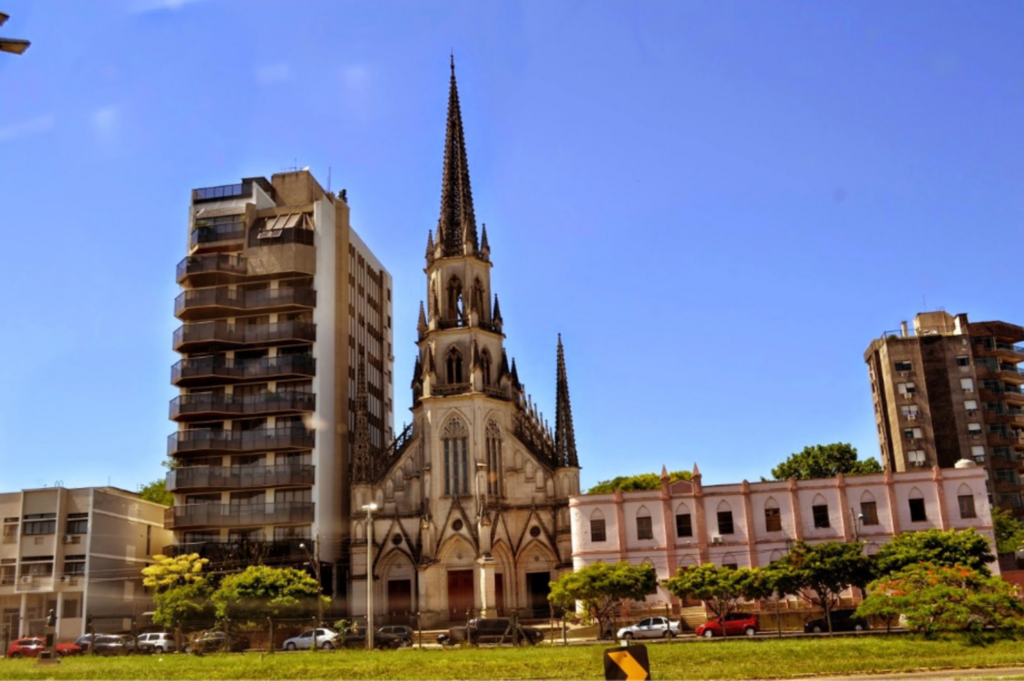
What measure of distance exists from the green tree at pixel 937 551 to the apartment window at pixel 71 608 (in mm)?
49942

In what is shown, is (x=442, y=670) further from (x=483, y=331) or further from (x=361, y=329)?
(x=361, y=329)

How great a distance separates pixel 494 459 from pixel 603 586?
21.8 metres

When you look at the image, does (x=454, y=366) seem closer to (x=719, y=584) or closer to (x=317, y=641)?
(x=317, y=641)

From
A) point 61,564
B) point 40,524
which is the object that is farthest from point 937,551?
point 40,524

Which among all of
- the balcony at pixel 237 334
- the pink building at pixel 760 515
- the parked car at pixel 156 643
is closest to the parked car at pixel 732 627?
the pink building at pixel 760 515

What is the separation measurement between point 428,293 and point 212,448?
19723 millimetres

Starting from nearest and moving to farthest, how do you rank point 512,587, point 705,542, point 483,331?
point 705,542 → point 512,587 → point 483,331

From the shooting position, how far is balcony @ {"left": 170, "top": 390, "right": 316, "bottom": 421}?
7131 centimetres

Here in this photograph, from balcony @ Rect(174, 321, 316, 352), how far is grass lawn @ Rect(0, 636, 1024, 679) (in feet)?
A: 111

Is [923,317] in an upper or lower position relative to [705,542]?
upper

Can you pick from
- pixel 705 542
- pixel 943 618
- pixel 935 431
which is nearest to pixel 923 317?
pixel 935 431

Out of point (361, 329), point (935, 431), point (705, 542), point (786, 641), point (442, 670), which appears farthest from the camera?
point (935, 431)

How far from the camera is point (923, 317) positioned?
98.9 metres

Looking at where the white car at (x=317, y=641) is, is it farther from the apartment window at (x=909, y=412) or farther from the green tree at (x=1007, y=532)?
the apartment window at (x=909, y=412)
